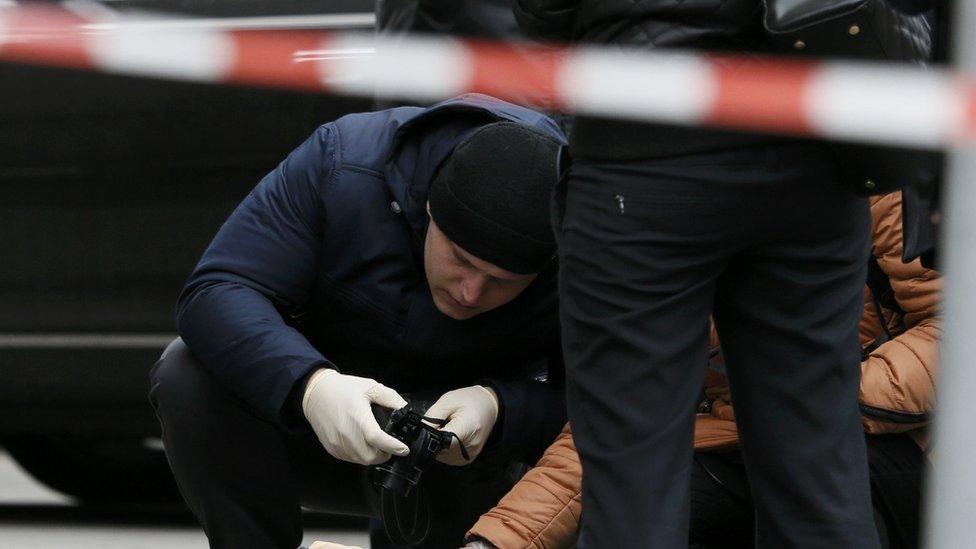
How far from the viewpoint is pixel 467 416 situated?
2062mm

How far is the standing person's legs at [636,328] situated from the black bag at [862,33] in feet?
0.55

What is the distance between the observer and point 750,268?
1.59 metres

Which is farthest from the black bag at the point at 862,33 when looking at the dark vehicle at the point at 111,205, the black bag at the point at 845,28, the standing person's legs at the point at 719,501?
the dark vehicle at the point at 111,205

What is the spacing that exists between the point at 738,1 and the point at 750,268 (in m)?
0.28

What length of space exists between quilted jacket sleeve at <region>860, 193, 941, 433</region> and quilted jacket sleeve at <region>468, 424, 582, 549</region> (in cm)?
40

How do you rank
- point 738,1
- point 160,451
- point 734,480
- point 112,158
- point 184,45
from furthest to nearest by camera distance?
point 160,451 < point 112,158 < point 184,45 < point 734,480 < point 738,1

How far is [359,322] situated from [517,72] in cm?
42

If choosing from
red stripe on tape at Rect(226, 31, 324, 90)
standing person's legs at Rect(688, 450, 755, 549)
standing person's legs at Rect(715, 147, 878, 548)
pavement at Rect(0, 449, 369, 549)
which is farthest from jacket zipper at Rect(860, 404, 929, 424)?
pavement at Rect(0, 449, 369, 549)

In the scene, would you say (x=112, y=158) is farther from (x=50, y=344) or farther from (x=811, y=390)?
(x=811, y=390)

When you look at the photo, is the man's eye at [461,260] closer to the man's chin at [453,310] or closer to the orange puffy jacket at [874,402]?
the man's chin at [453,310]

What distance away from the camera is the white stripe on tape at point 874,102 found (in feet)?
4.55

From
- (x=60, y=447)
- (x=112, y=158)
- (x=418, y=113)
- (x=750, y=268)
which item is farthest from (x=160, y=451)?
(x=750, y=268)

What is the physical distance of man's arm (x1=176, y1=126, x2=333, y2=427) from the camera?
2.02 meters

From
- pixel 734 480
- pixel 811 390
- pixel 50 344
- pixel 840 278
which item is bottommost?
pixel 50 344
